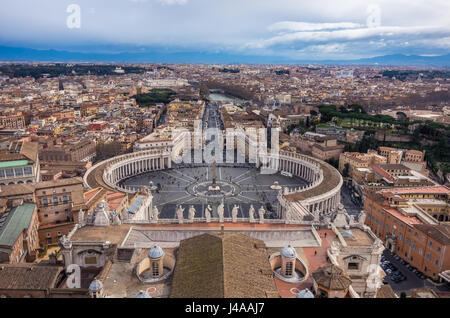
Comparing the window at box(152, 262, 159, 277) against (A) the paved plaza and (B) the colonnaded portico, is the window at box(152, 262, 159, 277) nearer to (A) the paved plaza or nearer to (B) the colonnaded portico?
(B) the colonnaded portico

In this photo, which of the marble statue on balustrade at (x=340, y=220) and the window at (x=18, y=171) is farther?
the window at (x=18, y=171)

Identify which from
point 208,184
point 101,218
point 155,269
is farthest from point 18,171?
point 155,269

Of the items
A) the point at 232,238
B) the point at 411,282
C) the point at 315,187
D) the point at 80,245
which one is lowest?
the point at 411,282

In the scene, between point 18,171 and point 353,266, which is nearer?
point 353,266

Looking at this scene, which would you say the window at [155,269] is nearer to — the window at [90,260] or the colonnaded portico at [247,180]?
the window at [90,260]

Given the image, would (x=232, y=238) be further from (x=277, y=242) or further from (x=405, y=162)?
(x=405, y=162)

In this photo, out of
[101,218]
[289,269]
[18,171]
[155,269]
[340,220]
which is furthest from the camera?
[18,171]

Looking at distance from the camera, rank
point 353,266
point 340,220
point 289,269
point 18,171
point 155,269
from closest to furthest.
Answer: point 155,269, point 289,269, point 353,266, point 340,220, point 18,171

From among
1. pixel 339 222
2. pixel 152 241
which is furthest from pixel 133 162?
pixel 339 222

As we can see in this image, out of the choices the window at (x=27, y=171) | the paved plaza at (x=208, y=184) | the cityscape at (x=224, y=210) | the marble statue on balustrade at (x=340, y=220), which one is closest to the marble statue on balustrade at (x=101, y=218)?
the cityscape at (x=224, y=210)

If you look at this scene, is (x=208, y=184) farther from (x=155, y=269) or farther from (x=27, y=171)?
(x=155, y=269)

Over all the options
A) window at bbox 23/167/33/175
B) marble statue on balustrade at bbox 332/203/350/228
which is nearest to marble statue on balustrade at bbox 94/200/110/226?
window at bbox 23/167/33/175
